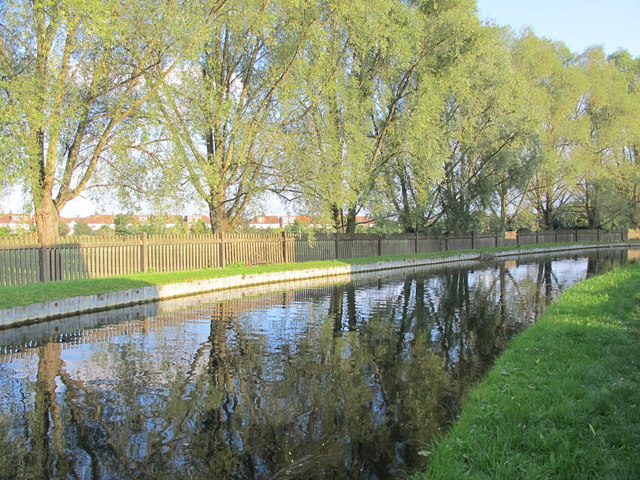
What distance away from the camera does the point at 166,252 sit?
1869 centimetres

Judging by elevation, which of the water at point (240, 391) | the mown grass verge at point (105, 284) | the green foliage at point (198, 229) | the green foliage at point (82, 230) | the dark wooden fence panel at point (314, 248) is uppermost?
the green foliage at point (82, 230)

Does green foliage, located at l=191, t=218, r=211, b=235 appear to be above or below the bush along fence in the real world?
above

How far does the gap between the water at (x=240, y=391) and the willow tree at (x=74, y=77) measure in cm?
547

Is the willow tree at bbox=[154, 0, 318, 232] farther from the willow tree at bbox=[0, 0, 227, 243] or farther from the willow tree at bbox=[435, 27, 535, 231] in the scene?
the willow tree at bbox=[435, 27, 535, 231]

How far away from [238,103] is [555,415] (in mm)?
18924

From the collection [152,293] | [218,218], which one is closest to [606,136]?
[218,218]

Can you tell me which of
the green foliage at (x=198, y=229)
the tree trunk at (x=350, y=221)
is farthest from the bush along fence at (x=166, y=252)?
the green foliage at (x=198, y=229)

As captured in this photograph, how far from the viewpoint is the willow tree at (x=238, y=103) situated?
60.7 feet

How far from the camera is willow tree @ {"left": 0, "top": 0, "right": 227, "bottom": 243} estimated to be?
1308cm

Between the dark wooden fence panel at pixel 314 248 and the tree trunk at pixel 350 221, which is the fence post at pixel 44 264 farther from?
the tree trunk at pixel 350 221

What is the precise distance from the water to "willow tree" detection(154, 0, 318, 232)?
8.82 metres

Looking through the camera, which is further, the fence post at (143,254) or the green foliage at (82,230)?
the green foliage at (82,230)

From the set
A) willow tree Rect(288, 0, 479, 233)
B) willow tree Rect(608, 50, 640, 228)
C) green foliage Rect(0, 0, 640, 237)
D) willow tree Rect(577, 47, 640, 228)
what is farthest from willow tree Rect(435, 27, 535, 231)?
willow tree Rect(608, 50, 640, 228)

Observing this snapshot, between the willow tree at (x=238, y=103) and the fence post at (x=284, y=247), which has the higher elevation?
the willow tree at (x=238, y=103)
